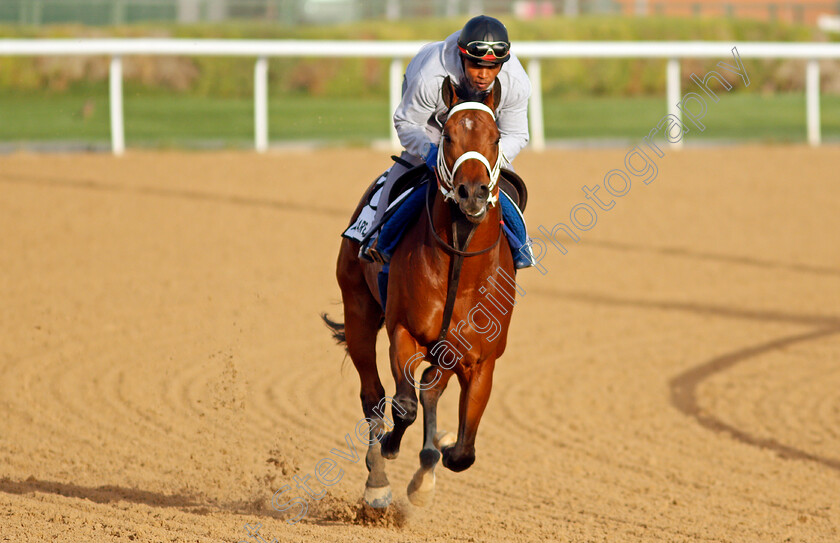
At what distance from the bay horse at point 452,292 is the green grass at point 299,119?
38.1 ft

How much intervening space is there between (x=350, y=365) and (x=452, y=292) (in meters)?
4.38

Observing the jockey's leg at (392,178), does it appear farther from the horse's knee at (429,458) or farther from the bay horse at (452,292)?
the horse's knee at (429,458)

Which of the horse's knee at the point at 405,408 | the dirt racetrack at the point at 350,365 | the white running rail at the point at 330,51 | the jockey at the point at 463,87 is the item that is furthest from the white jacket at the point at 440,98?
the white running rail at the point at 330,51

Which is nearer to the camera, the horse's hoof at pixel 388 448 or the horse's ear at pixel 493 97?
the horse's ear at pixel 493 97

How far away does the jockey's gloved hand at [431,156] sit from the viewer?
4.48 m

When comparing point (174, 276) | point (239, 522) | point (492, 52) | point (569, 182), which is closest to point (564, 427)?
point (239, 522)

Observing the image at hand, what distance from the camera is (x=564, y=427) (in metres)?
7.14

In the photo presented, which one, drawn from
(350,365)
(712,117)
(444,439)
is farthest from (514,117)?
(712,117)

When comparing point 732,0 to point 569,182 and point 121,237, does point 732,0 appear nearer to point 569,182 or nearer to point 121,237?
point 569,182

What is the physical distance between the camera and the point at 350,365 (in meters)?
8.63

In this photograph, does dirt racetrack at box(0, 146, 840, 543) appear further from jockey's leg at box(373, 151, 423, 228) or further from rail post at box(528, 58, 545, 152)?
jockey's leg at box(373, 151, 423, 228)

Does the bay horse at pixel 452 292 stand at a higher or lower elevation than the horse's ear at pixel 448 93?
lower

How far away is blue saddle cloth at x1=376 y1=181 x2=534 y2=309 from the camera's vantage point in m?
4.70

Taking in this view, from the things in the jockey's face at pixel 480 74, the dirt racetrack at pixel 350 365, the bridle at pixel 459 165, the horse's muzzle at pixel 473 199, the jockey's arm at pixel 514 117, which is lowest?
the dirt racetrack at pixel 350 365
